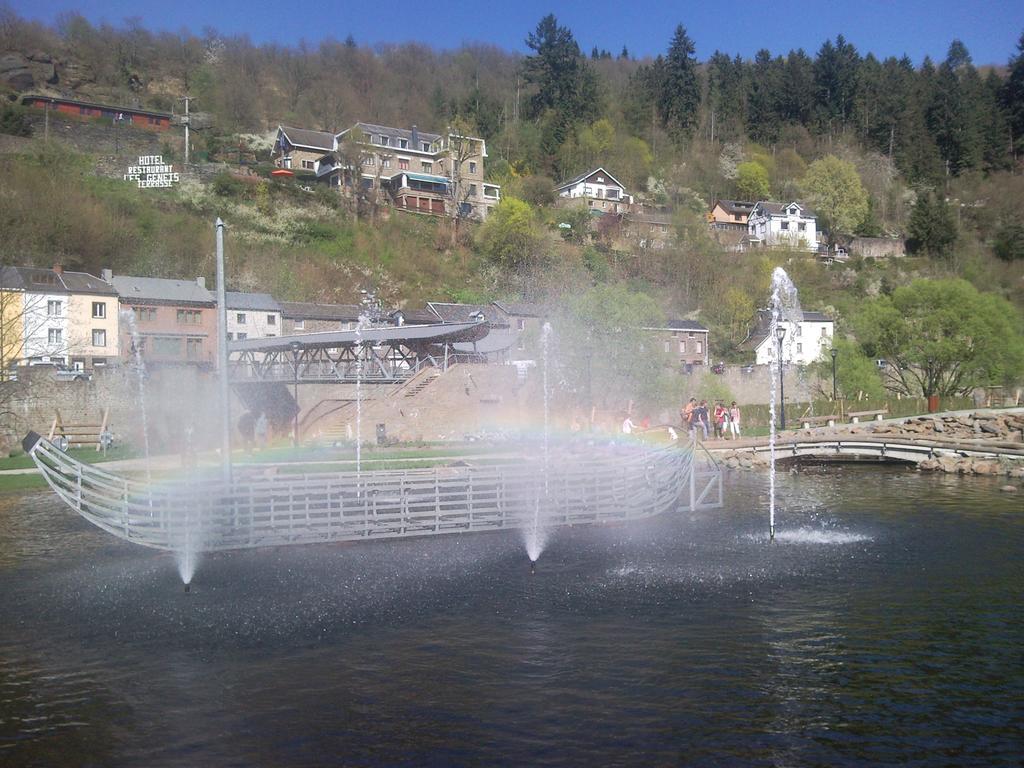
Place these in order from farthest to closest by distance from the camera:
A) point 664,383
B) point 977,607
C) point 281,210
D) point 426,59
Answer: point 426,59 → point 281,210 → point 664,383 → point 977,607

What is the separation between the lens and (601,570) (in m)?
18.7

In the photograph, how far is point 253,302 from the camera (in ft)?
221

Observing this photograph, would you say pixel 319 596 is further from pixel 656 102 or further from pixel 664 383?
pixel 656 102

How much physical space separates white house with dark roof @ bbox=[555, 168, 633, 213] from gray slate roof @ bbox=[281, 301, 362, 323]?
43499 millimetres

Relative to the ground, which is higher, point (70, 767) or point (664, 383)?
point (664, 383)

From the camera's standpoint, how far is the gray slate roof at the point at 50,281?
182 ft

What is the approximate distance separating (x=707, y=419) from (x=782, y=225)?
7029cm

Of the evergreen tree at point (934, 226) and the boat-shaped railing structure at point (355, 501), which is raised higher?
the evergreen tree at point (934, 226)

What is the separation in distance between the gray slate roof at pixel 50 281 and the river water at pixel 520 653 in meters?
40.8

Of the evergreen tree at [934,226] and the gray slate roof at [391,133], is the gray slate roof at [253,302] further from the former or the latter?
the evergreen tree at [934,226]

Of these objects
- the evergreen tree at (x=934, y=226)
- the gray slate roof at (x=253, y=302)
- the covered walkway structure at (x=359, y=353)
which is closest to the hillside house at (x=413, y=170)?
the gray slate roof at (x=253, y=302)

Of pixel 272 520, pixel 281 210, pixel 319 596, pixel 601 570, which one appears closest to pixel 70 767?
pixel 319 596

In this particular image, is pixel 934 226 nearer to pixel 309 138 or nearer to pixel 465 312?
pixel 465 312

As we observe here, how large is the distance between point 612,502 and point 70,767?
580 inches
